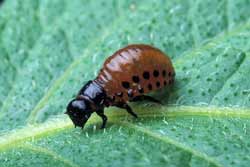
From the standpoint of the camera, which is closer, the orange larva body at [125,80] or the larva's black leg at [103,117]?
the larva's black leg at [103,117]

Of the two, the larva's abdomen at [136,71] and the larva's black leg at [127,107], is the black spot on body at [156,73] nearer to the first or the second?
the larva's abdomen at [136,71]

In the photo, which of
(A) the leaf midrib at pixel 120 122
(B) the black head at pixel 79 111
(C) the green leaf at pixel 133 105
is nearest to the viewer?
(C) the green leaf at pixel 133 105

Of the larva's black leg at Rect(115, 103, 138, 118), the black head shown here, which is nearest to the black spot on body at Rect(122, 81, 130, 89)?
the larva's black leg at Rect(115, 103, 138, 118)

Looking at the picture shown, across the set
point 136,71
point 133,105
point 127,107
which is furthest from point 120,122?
point 136,71

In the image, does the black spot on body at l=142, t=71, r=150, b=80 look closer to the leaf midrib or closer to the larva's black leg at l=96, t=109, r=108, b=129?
the leaf midrib

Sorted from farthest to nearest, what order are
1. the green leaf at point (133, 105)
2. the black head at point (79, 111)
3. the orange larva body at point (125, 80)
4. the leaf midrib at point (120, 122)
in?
the orange larva body at point (125, 80) < the black head at point (79, 111) < the leaf midrib at point (120, 122) < the green leaf at point (133, 105)

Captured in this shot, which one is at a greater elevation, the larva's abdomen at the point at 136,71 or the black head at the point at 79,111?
the larva's abdomen at the point at 136,71

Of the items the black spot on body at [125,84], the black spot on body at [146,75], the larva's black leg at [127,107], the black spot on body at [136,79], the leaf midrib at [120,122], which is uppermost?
the black spot on body at [146,75]

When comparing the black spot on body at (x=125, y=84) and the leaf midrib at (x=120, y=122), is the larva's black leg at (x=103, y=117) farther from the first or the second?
the black spot on body at (x=125, y=84)

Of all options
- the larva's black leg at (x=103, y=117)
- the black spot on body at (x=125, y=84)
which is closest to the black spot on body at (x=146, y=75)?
the black spot on body at (x=125, y=84)
